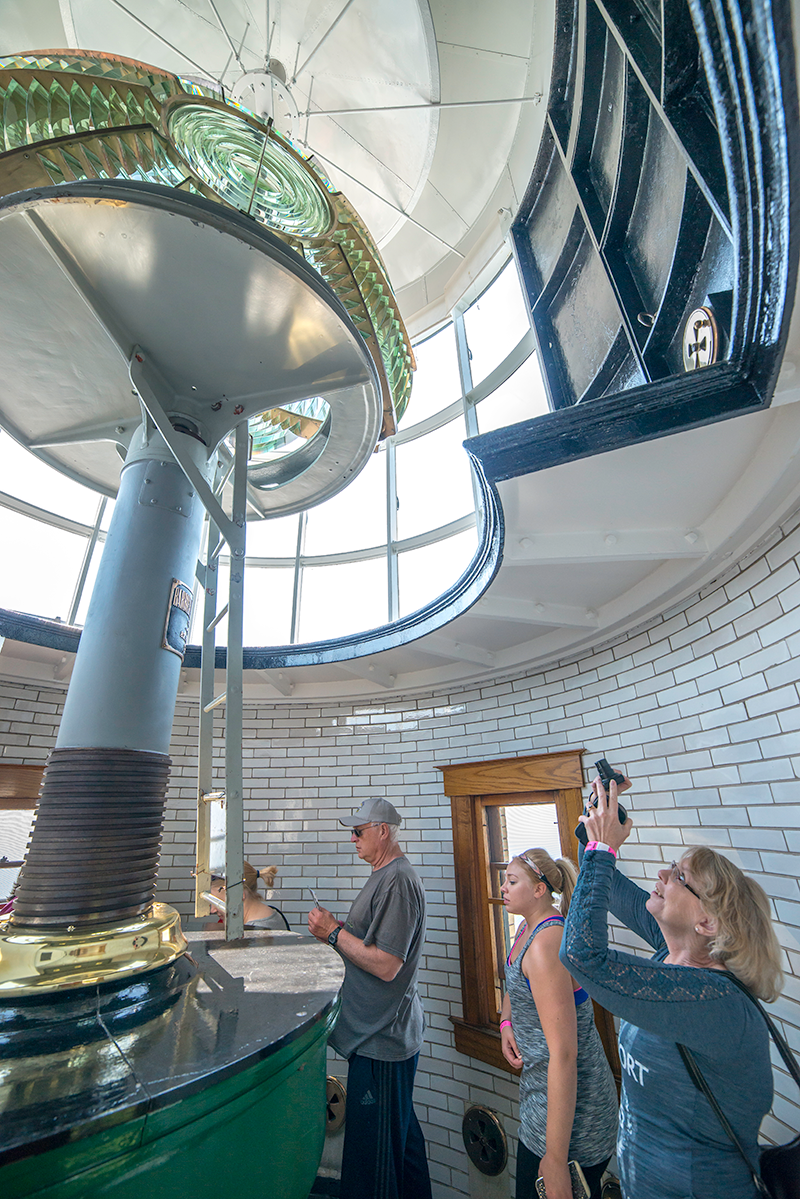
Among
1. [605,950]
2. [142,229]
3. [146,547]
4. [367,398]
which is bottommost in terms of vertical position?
[605,950]

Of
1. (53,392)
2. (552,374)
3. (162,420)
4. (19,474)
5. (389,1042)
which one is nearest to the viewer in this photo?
(162,420)

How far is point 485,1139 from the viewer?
3984 millimetres

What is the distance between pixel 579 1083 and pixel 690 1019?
47.0 inches

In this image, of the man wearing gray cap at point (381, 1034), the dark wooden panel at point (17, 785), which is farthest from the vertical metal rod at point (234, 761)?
the dark wooden panel at point (17, 785)

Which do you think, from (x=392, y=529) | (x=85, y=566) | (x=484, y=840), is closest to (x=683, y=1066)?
(x=484, y=840)

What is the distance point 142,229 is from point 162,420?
2.33 ft

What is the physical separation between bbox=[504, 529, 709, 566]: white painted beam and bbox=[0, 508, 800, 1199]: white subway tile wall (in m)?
0.36

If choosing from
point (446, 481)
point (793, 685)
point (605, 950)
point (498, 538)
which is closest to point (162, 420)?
point (498, 538)

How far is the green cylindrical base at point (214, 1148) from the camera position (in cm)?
90

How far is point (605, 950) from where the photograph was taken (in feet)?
5.27

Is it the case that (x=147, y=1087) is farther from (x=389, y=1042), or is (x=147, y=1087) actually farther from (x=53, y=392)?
(x=53, y=392)

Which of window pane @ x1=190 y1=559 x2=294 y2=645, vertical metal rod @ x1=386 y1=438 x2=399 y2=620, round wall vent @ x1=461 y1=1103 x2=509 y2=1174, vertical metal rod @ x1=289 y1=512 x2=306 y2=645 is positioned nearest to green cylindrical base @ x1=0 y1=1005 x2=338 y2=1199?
round wall vent @ x1=461 y1=1103 x2=509 y2=1174

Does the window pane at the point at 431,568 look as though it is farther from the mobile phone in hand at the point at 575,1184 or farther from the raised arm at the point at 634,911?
the mobile phone in hand at the point at 575,1184

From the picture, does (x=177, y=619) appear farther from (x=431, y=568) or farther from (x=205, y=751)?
(x=431, y=568)
